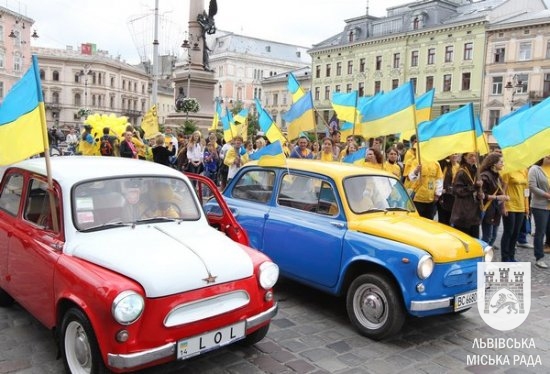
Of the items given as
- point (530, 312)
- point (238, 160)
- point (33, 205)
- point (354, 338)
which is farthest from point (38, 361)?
point (238, 160)

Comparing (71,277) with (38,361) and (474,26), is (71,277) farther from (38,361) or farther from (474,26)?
(474,26)

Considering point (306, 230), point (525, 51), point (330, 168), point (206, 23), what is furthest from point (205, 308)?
point (525, 51)

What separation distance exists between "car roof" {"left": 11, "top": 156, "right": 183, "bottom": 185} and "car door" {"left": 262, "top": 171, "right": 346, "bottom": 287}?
1.51m

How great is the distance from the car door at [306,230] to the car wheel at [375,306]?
299mm

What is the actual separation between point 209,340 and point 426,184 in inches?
223

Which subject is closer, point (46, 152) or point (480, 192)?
point (46, 152)

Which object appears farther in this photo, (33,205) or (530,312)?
(530,312)

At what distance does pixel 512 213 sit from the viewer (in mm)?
7910

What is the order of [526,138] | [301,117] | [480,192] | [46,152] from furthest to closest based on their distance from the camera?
[301,117] → [480,192] → [526,138] → [46,152]

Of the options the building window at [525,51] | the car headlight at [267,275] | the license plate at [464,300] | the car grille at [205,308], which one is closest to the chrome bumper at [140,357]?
the car grille at [205,308]

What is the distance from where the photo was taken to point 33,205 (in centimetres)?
457

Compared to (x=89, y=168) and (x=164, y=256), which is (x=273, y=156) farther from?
(x=164, y=256)

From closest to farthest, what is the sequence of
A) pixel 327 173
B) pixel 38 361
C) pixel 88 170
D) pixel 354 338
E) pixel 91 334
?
pixel 91 334
pixel 38 361
pixel 88 170
pixel 354 338
pixel 327 173

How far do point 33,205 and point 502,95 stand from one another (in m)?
48.8
